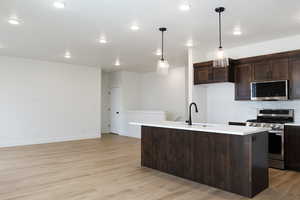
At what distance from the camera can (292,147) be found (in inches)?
167

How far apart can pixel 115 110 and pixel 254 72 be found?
20.3 ft

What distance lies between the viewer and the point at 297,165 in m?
4.19

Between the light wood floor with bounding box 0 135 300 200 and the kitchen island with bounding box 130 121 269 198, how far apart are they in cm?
14

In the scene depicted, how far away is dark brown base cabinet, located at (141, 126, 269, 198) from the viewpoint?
9.77 ft

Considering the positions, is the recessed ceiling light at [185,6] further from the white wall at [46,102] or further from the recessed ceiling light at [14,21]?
the white wall at [46,102]

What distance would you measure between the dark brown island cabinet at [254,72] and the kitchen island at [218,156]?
1.91 m

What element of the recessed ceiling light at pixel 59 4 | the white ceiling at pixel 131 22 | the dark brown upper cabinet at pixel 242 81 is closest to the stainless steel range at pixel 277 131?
the dark brown upper cabinet at pixel 242 81

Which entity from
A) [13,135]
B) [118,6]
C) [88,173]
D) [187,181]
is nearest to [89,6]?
[118,6]

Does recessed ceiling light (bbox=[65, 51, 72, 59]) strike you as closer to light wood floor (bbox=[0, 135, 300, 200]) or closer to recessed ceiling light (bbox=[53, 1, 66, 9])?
light wood floor (bbox=[0, 135, 300, 200])

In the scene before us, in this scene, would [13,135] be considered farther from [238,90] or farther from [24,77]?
[238,90]

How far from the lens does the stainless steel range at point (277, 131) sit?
4.32 meters

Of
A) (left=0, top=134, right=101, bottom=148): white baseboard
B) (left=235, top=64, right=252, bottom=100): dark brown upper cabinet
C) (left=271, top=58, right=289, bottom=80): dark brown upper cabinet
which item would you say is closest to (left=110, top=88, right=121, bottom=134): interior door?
(left=0, top=134, right=101, bottom=148): white baseboard

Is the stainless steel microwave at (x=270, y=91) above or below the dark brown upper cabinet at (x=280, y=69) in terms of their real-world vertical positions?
below

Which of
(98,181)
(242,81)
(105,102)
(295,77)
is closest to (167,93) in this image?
(105,102)
